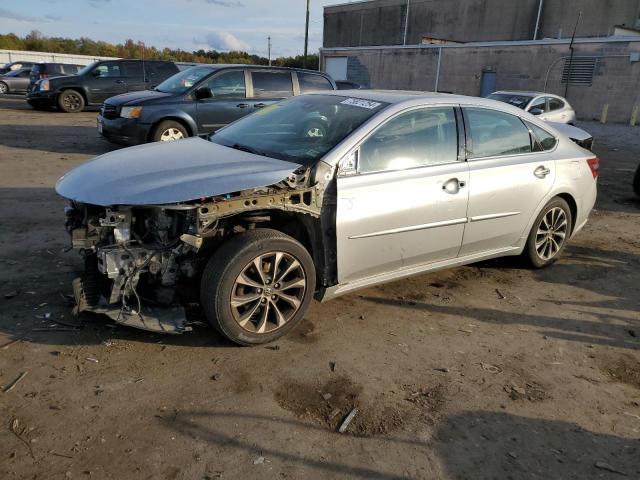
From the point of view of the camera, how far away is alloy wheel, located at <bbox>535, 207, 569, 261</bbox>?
16.2 feet

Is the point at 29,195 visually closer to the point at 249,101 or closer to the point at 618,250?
the point at 249,101

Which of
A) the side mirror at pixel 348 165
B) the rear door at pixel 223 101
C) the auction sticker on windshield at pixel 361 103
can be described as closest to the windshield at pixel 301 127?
the auction sticker on windshield at pixel 361 103

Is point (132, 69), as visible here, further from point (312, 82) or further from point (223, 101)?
point (312, 82)

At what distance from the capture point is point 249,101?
31.7ft

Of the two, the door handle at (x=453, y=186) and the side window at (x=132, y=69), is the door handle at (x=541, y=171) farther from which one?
the side window at (x=132, y=69)

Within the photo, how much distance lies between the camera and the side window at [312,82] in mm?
9891

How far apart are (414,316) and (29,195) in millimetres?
5481

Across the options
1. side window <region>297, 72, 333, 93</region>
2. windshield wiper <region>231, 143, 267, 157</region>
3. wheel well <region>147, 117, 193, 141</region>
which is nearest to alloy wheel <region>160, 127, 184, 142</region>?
wheel well <region>147, 117, 193, 141</region>

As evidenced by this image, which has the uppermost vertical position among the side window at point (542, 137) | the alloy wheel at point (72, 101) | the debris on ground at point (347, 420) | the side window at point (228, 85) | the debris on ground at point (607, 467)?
the side window at point (228, 85)

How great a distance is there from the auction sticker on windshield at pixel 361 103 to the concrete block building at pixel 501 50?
71.3 ft

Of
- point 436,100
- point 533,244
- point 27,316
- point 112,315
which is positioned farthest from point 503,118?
point 27,316

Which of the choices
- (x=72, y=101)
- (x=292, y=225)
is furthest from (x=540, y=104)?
(x=72, y=101)

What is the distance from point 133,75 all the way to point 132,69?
186 mm

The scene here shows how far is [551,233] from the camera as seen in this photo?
16.5 feet
